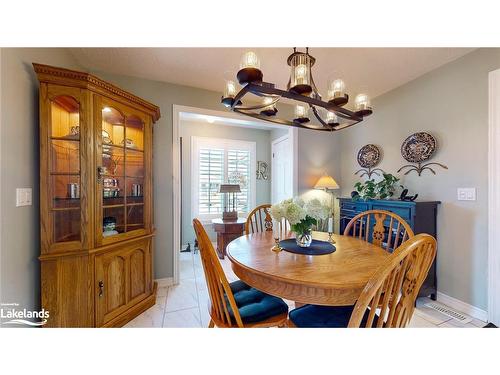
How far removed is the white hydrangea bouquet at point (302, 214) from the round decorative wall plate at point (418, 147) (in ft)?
5.57

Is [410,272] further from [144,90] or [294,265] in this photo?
[144,90]

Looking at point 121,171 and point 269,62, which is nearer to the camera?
point 121,171

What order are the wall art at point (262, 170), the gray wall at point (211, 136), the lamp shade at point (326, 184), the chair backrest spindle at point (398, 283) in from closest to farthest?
the chair backrest spindle at point (398, 283), the lamp shade at point (326, 184), the gray wall at point (211, 136), the wall art at point (262, 170)

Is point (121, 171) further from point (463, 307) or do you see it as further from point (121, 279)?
point (463, 307)

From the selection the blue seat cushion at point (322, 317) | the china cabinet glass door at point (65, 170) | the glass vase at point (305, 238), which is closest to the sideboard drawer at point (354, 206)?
the glass vase at point (305, 238)

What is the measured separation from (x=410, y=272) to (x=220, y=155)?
12.3 feet

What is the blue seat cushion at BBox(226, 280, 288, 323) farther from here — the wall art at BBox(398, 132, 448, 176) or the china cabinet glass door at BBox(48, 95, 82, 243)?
the wall art at BBox(398, 132, 448, 176)

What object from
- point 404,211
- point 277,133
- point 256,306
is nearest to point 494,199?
point 404,211

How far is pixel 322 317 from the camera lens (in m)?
1.11

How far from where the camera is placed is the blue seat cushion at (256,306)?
1137mm

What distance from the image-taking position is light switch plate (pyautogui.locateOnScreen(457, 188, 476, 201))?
185 centimetres

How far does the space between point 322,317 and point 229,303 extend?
1.73 feet

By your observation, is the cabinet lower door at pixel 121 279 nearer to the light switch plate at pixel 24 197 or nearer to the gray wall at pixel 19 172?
the gray wall at pixel 19 172
